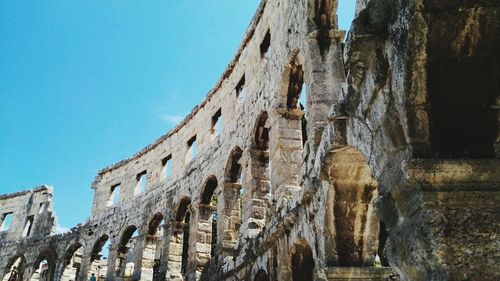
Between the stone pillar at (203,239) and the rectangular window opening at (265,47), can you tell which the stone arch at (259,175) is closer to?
the rectangular window opening at (265,47)

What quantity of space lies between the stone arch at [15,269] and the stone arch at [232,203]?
48.7ft

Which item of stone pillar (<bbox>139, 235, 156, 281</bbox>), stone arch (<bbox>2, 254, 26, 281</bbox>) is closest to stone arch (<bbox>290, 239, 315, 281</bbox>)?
stone pillar (<bbox>139, 235, 156, 281</bbox>)

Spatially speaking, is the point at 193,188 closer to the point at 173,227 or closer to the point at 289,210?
the point at 173,227

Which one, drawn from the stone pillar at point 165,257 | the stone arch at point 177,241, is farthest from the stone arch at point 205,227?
the stone pillar at point 165,257

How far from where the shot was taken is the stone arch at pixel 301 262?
647 centimetres

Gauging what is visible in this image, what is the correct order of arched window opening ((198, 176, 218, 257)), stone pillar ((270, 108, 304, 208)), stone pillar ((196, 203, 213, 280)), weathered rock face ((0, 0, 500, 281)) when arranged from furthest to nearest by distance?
arched window opening ((198, 176, 218, 257)), stone pillar ((196, 203, 213, 280)), stone pillar ((270, 108, 304, 208)), weathered rock face ((0, 0, 500, 281))

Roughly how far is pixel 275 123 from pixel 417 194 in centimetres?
652

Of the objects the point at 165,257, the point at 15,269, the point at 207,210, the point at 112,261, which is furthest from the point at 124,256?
the point at 15,269

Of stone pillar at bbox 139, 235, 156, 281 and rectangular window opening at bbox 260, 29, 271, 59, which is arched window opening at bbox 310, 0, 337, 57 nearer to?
rectangular window opening at bbox 260, 29, 271, 59

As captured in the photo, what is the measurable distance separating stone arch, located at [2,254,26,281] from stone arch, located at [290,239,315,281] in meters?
19.2

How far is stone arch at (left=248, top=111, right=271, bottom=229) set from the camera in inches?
375

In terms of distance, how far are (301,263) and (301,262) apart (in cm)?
2

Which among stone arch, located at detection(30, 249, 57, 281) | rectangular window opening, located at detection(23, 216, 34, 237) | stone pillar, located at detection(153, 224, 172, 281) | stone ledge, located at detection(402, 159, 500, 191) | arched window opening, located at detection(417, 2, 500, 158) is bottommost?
stone ledge, located at detection(402, 159, 500, 191)

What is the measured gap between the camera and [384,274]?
15.9 ft
